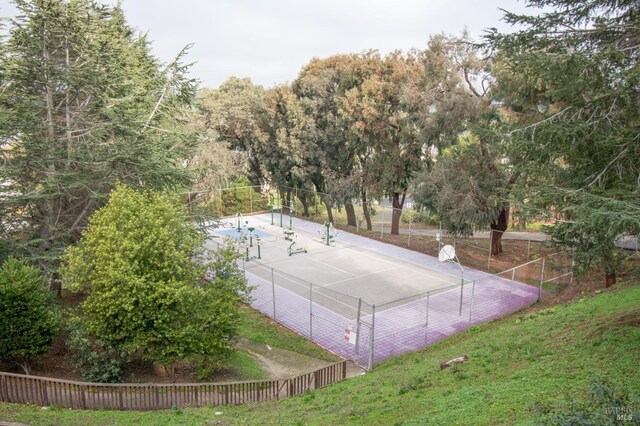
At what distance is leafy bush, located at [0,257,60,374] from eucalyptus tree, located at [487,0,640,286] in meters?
13.1

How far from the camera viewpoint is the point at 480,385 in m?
10.2

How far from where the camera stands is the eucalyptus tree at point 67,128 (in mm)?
17016

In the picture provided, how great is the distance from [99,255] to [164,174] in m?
6.14

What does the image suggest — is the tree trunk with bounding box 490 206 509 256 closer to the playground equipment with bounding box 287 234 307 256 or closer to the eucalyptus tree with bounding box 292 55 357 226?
the eucalyptus tree with bounding box 292 55 357 226

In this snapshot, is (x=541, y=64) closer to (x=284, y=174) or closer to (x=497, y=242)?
(x=497, y=242)

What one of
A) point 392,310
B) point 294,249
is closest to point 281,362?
point 392,310

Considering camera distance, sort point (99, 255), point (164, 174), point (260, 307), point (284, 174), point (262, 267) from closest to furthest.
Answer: point (99, 255)
point (164, 174)
point (260, 307)
point (262, 267)
point (284, 174)

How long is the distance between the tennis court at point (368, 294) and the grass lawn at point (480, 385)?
92.1 inches

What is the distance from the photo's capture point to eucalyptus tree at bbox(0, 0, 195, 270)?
17016mm

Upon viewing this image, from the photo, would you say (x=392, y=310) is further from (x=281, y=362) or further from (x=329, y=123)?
(x=329, y=123)

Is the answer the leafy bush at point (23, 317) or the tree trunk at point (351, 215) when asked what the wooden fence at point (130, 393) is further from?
the tree trunk at point (351, 215)

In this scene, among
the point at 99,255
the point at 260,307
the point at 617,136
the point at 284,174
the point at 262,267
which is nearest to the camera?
the point at 617,136

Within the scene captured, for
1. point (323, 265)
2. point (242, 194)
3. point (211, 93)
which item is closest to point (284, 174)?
point (242, 194)

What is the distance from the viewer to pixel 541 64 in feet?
35.8
